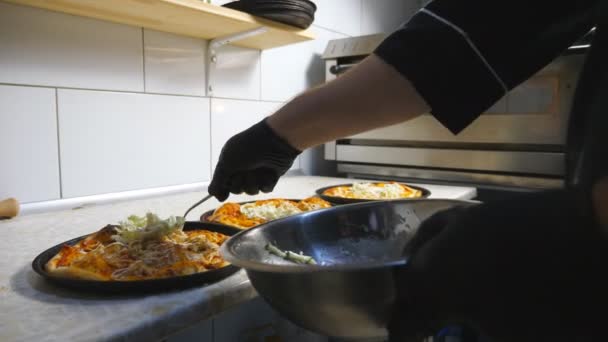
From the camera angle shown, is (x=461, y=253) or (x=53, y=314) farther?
(x=53, y=314)

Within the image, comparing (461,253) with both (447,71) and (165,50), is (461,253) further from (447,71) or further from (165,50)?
(165,50)

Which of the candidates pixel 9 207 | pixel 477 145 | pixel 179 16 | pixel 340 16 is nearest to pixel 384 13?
pixel 340 16

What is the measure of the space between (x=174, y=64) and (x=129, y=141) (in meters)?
0.29

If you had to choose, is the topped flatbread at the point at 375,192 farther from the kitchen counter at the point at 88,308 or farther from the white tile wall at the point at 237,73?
the kitchen counter at the point at 88,308

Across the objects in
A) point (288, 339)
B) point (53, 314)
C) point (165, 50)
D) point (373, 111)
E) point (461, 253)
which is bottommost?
point (288, 339)

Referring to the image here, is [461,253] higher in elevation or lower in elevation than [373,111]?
lower

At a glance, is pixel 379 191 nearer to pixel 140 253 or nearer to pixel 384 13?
pixel 140 253

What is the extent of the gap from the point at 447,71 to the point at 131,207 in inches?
36.2

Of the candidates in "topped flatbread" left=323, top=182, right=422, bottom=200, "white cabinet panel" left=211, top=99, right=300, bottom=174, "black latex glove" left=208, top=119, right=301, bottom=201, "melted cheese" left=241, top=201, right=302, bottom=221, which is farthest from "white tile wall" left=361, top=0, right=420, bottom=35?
"black latex glove" left=208, top=119, right=301, bottom=201

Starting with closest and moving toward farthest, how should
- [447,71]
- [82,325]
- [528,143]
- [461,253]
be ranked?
[461,253] → [82,325] → [447,71] → [528,143]

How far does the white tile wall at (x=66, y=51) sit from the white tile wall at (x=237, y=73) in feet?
1.00

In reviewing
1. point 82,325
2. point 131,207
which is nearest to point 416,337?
point 82,325

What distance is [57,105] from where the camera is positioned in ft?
3.54

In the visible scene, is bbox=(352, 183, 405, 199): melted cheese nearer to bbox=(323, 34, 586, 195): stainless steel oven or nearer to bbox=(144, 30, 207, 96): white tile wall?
bbox=(323, 34, 586, 195): stainless steel oven
